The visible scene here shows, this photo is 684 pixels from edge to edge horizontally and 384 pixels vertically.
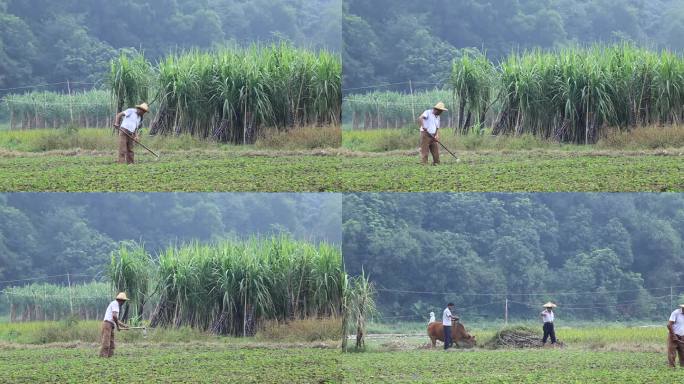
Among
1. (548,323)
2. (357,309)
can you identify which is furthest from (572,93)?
(357,309)

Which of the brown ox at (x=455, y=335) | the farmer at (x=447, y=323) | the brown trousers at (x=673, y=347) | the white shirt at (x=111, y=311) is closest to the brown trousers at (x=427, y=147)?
the farmer at (x=447, y=323)

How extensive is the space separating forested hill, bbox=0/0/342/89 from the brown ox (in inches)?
183

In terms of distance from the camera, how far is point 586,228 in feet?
96.4

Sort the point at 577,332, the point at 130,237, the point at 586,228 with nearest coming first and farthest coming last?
the point at 577,332 < the point at 130,237 < the point at 586,228

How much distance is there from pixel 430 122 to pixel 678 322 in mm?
4481

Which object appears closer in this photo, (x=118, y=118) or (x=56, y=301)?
(x=118, y=118)

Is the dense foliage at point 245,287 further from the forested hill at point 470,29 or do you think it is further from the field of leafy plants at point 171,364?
the forested hill at point 470,29

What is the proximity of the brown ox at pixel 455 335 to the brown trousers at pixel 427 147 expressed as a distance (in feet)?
8.40

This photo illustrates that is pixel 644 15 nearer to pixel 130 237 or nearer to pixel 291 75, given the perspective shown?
pixel 291 75

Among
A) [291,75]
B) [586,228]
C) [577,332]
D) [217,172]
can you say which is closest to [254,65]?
[291,75]

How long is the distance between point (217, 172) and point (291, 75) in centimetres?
222

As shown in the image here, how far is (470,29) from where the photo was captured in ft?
79.9

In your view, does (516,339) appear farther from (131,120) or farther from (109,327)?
(131,120)

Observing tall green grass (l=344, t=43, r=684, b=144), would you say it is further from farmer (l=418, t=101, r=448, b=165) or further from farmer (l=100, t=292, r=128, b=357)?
farmer (l=100, t=292, r=128, b=357)
